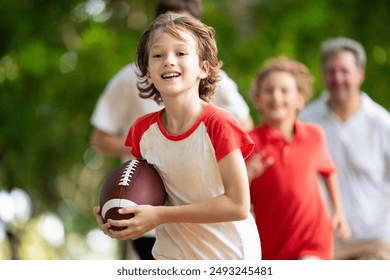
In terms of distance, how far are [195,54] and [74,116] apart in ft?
34.1

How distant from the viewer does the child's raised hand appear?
24.2 ft

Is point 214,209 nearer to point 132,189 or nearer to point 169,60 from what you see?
point 132,189

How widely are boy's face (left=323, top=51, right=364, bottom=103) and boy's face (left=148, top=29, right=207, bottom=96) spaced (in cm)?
448

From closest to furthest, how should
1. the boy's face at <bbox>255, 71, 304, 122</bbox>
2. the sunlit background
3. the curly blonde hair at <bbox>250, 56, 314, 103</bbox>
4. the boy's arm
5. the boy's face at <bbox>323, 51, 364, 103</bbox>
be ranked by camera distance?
the boy's arm
the boy's face at <bbox>255, 71, 304, 122</bbox>
the curly blonde hair at <bbox>250, 56, 314, 103</bbox>
the boy's face at <bbox>323, 51, 364, 103</bbox>
the sunlit background

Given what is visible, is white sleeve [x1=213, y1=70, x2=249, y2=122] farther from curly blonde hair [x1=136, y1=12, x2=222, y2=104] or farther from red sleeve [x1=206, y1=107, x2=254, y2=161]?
red sleeve [x1=206, y1=107, x2=254, y2=161]

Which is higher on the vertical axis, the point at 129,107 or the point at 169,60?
the point at 129,107

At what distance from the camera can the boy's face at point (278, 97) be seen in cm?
764

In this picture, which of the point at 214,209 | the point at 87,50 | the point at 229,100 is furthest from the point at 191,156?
the point at 87,50

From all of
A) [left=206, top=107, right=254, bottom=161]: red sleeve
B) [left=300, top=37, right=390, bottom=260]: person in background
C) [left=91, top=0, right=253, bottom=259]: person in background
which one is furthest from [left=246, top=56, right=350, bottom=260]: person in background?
[left=206, top=107, right=254, bottom=161]: red sleeve

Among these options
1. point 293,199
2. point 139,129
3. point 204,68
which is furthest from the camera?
point 293,199

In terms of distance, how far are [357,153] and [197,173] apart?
4482 mm

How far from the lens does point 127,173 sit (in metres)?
5.41

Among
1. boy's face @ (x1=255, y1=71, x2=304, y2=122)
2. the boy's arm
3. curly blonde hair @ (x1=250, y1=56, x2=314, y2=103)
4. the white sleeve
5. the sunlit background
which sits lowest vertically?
the boy's arm

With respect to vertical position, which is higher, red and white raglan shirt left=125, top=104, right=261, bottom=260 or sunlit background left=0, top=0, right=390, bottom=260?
sunlit background left=0, top=0, right=390, bottom=260
